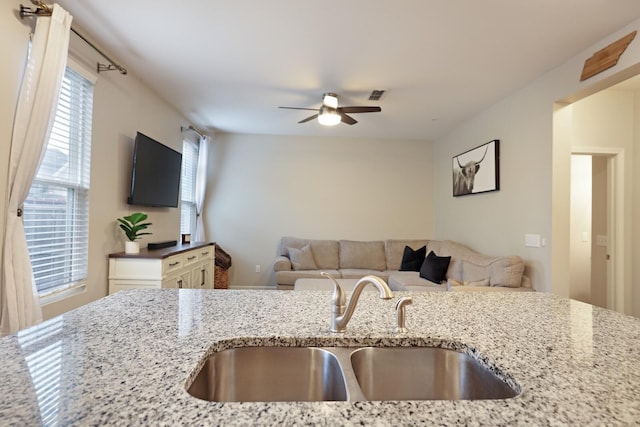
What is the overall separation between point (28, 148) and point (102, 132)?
839mm

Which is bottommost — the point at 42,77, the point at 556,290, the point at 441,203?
the point at 556,290

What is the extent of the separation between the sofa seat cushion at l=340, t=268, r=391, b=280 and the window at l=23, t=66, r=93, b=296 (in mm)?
3068

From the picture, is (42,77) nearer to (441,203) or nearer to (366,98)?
(366,98)

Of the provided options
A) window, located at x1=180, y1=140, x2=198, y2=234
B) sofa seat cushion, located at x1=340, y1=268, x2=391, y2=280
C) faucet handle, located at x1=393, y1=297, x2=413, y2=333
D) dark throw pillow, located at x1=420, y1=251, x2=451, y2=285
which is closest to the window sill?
window, located at x1=180, y1=140, x2=198, y2=234

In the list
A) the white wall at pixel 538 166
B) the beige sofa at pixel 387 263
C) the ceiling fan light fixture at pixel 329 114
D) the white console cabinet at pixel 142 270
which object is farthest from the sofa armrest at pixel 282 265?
the white wall at pixel 538 166

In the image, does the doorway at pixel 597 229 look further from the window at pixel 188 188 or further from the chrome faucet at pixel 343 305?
the window at pixel 188 188

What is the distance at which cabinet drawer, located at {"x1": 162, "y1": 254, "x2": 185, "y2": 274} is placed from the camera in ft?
9.03

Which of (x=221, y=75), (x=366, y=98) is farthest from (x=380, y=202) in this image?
(x=221, y=75)

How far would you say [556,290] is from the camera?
9.30ft

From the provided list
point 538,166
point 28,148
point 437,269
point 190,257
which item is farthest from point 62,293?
point 538,166

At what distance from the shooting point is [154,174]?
3.32m

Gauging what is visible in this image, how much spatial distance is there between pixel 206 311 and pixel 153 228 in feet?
9.30

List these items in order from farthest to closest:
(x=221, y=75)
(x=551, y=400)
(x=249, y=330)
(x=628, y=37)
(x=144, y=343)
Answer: (x=221, y=75), (x=628, y=37), (x=249, y=330), (x=144, y=343), (x=551, y=400)

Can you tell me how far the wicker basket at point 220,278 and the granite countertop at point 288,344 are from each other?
3.33 metres
